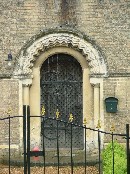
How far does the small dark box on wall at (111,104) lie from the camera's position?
11.5m

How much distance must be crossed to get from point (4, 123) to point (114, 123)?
2.83 meters

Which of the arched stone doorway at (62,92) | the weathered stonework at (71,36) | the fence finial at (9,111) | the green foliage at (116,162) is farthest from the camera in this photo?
the arched stone doorway at (62,92)

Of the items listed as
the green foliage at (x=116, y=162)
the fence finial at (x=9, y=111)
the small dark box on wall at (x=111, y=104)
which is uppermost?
the small dark box on wall at (x=111, y=104)

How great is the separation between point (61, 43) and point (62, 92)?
1367mm

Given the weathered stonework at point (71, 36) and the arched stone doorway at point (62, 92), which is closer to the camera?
the weathered stonework at point (71, 36)

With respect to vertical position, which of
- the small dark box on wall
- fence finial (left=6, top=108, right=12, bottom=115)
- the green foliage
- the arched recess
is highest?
the arched recess

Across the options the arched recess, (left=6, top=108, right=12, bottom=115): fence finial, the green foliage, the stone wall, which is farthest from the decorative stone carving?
the green foliage

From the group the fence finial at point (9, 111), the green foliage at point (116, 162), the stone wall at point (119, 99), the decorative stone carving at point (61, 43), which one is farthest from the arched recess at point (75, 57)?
the green foliage at point (116, 162)

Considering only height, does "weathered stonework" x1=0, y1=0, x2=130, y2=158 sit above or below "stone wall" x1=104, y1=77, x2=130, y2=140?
above

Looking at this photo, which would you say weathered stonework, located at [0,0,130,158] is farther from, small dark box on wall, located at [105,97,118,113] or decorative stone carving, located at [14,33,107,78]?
small dark box on wall, located at [105,97,118,113]

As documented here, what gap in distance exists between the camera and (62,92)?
12.1 meters

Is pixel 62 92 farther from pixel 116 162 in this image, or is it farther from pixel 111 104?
pixel 116 162

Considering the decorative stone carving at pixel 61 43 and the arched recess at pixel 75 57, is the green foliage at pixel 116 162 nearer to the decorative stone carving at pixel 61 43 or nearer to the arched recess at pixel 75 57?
the arched recess at pixel 75 57

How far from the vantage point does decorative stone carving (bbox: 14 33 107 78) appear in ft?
37.8
